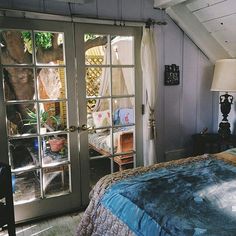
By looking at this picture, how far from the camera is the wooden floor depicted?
236 centimetres

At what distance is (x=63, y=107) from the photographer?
260 centimetres

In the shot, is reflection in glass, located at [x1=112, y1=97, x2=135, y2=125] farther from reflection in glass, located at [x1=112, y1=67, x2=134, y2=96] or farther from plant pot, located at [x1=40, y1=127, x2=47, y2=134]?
plant pot, located at [x1=40, y1=127, x2=47, y2=134]

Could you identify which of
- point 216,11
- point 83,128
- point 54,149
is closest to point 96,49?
point 83,128

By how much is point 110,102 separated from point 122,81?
0.90 ft

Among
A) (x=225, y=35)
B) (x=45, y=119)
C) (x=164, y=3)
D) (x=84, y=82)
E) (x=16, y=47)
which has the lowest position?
(x=45, y=119)

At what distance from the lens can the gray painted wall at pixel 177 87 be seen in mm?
2770

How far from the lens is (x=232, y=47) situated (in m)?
3.12

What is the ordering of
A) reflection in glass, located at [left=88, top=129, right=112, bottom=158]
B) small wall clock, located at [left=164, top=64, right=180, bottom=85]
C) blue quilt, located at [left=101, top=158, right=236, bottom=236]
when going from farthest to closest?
small wall clock, located at [left=164, top=64, right=180, bottom=85] → reflection in glass, located at [left=88, top=129, right=112, bottom=158] → blue quilt, located at [left=101, top=158, right=236, bottom=236]

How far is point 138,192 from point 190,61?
214 cm

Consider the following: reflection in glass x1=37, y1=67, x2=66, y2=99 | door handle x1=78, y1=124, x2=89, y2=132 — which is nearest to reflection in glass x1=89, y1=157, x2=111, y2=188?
door handle x1=78, y1=124, x2=89, y2=132

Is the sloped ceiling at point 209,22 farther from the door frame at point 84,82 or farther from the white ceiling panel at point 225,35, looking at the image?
the door frame at point 84,82

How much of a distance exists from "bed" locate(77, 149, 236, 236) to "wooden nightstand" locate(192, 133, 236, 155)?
37.9 inches

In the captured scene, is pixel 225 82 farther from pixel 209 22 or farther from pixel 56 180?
pixel 56 180

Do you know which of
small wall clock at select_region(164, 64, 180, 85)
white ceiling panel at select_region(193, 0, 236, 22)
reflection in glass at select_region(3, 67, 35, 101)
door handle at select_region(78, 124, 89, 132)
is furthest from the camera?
small wall clock at select_region(164, 64, 180, 85)
